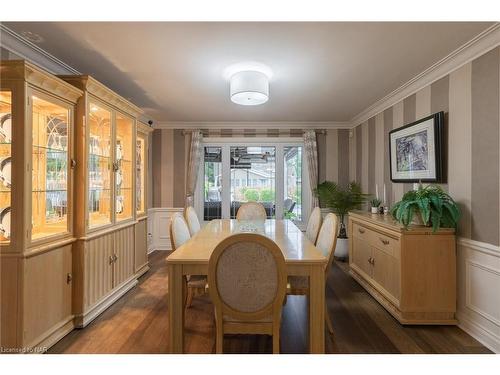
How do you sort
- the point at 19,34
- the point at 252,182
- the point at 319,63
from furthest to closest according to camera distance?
the point at 252,182, the point at 319,63, the point at 19,34

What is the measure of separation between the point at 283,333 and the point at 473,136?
7.48 ft

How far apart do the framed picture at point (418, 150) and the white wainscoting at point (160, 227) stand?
146 inches

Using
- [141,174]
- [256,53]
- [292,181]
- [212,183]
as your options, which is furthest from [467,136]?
[212,183]

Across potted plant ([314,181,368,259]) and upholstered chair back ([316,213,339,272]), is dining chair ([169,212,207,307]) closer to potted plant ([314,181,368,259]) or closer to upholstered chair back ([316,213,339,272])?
upholstered chair back ([316,213,339,272])

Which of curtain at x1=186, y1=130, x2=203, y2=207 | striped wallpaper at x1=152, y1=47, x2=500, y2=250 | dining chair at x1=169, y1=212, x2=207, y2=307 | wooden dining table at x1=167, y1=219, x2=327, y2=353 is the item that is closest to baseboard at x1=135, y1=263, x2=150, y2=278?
dining chair at x1=169, y1=212, x2=207, y2=307

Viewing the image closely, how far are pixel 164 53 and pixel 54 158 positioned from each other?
1.28m

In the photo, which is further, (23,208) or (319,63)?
(319,63)

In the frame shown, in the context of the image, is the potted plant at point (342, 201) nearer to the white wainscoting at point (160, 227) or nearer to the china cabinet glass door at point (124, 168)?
the white wainscoting at point (160, 227)

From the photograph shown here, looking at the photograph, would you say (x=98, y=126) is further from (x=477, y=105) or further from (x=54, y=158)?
(x=477, y=105)

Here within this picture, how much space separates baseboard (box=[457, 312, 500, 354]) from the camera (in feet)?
7.00

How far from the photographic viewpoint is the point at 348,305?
116 inches

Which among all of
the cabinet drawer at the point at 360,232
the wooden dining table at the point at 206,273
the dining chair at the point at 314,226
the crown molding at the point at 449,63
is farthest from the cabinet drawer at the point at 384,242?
the crown molding at the point at 449,63
